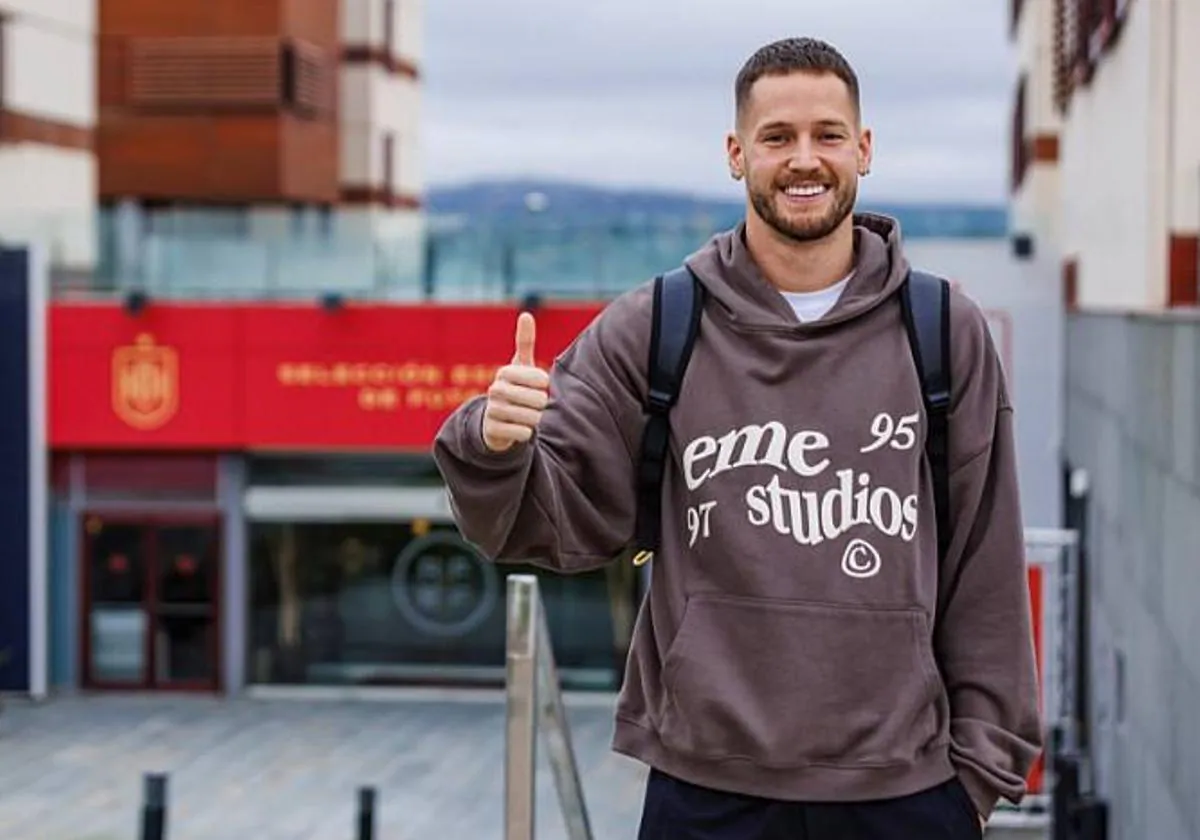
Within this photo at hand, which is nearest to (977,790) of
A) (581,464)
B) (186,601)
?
(581,464)

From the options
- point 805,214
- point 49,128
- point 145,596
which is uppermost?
point 49,128

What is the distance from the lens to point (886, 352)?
3.26 meters

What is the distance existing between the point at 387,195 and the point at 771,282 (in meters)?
37.6

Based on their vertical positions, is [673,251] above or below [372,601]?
above

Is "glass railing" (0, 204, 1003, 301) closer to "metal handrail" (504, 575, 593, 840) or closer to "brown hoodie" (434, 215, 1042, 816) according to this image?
"metal handrail" (504, 575, 593, 840)

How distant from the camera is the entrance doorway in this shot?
2622cm

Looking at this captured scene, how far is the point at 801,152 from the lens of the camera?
321 centimetres

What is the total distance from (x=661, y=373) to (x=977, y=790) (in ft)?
2.38

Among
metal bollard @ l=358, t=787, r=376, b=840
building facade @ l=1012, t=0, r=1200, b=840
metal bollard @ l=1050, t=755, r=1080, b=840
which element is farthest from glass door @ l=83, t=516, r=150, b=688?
metal bollard @ l=1050, t=755, r=1080, b=840

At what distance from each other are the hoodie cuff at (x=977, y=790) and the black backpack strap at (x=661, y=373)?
1.74 feet

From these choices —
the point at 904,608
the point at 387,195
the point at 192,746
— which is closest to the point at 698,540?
the point at 904,608

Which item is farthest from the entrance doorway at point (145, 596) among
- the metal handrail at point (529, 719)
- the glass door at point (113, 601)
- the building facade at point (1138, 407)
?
the metal handrail at point (529, 719)

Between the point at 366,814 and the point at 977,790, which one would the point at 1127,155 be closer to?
the point at 366,814

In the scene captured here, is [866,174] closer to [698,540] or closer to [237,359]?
[698,540]
